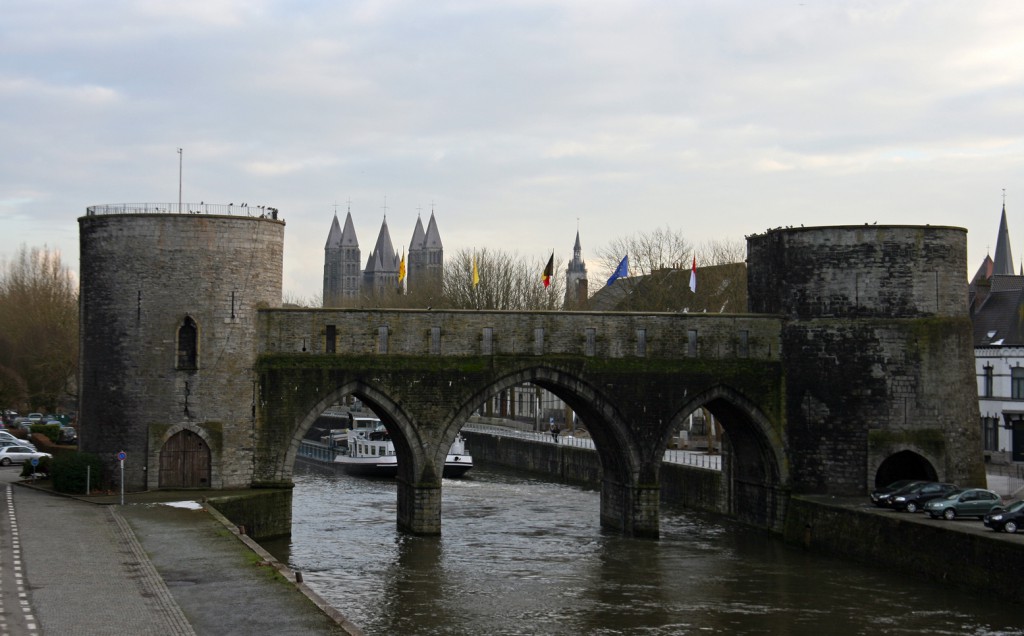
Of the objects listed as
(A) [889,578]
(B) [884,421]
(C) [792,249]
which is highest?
(C) [792,249]

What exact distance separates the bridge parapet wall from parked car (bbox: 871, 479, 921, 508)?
4971 millimetres

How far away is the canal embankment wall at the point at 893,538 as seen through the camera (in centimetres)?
2598

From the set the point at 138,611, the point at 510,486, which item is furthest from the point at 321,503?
the point at 138,611

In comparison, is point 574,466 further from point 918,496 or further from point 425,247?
point 425,247

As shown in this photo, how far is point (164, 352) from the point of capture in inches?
1307

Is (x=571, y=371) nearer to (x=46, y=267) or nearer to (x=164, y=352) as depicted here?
(x=164, y=352)

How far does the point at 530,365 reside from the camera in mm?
35219

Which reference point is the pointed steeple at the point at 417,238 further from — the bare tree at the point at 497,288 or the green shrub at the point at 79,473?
the green shrub at the point at 79,473

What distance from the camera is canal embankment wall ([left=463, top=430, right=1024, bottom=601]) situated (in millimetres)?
25984

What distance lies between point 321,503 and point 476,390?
12.0 metres

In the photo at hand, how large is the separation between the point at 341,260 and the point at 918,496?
163042 mm

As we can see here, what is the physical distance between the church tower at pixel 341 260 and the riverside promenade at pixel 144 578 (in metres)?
156

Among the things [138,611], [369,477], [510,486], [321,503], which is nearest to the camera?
[138,611]

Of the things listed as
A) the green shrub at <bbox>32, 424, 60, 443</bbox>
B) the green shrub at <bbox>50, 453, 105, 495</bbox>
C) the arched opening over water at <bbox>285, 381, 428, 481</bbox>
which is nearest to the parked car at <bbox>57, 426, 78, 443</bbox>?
the green shrub at <bbox>32, 424, 60, 443</bbox>
